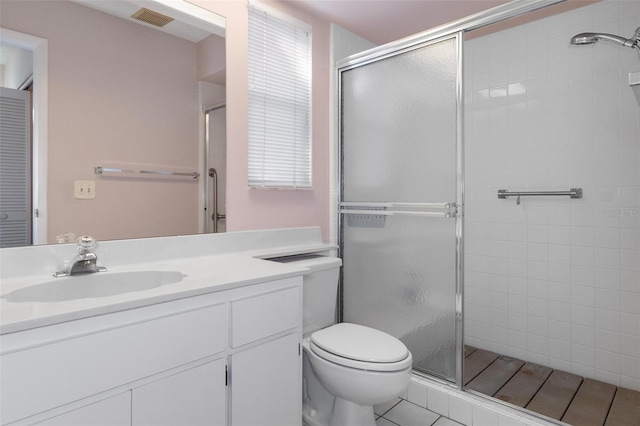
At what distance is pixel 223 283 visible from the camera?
124 centimetres

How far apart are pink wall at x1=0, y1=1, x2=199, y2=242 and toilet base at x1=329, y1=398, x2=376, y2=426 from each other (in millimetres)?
1045

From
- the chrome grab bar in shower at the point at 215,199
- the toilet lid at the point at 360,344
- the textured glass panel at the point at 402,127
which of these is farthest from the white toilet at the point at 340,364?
the textured glass panel at the point at 402,127

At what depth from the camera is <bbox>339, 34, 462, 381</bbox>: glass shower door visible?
1945mm

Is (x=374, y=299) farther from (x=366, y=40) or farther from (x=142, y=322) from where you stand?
(x=366, y=40)

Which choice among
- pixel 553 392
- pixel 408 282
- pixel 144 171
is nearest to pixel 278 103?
pixel 144 171

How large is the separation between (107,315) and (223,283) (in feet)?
1.13

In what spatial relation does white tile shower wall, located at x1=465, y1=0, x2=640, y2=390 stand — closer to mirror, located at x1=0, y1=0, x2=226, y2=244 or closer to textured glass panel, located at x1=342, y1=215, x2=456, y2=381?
textured glass panel, located at x1=342, y1=215, x2=456, y2=381

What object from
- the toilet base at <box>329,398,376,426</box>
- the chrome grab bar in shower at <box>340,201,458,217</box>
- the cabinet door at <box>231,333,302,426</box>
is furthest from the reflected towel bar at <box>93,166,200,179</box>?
the toilet base at <box>329,398,376,426</box>

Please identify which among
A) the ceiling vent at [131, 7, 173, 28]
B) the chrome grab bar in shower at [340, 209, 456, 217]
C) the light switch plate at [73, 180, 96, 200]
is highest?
the ceiling vent at [131, 7, 173, 28]

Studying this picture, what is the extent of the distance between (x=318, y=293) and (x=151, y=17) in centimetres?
149

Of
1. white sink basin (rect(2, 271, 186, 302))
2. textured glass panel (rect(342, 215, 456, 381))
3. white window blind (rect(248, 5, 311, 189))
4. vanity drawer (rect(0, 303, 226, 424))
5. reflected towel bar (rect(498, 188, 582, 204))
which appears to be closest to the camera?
vanity drawer (rect(0, 303, 226, 424))

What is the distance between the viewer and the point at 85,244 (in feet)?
4.56

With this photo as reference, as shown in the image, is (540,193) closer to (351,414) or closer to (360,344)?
(360,344)

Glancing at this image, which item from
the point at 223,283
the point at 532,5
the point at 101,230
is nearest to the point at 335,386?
the point at 223,283
